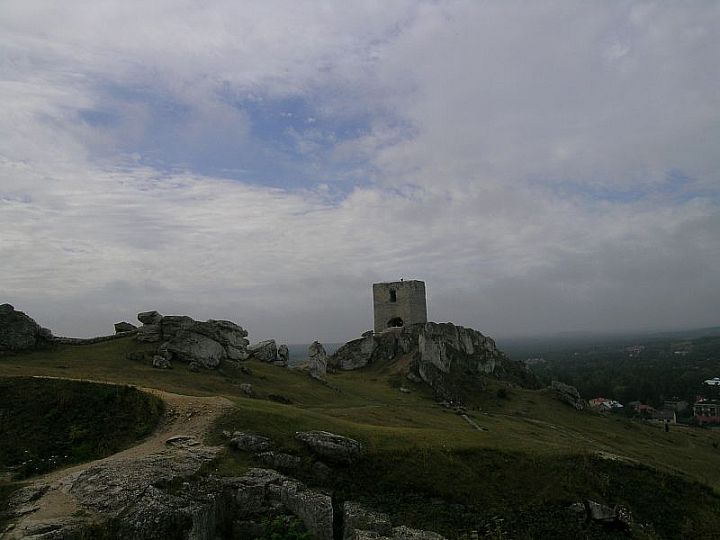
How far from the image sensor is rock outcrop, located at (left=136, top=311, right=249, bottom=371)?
39.3m

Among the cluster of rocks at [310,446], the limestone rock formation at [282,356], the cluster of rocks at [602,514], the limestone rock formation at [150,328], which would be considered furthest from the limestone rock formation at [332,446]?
the limestone rock formation at [282,356]

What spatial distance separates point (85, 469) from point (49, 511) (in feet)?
9.82

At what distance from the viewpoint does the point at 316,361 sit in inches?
1964

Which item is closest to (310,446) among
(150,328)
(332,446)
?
(332,446)

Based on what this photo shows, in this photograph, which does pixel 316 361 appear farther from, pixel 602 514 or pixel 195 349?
pixel 602 514

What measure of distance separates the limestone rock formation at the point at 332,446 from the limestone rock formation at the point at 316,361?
24619 millimetres

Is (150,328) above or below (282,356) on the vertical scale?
above

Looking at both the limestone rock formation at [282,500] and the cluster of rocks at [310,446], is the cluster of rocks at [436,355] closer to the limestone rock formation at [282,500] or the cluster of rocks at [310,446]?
the cluster of rocks at [310,446]

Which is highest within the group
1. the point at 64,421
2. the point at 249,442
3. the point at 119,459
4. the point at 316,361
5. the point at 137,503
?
the point at 316,361

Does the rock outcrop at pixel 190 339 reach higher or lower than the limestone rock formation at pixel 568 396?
higher

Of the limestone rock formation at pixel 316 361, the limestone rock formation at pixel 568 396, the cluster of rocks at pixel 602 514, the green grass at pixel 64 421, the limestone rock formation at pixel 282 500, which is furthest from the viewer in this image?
the limestone rock formation at pixel 568 396

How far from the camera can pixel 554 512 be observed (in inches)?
805

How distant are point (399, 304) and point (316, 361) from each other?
22.3 meters

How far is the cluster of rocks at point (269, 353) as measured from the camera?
4925cm
